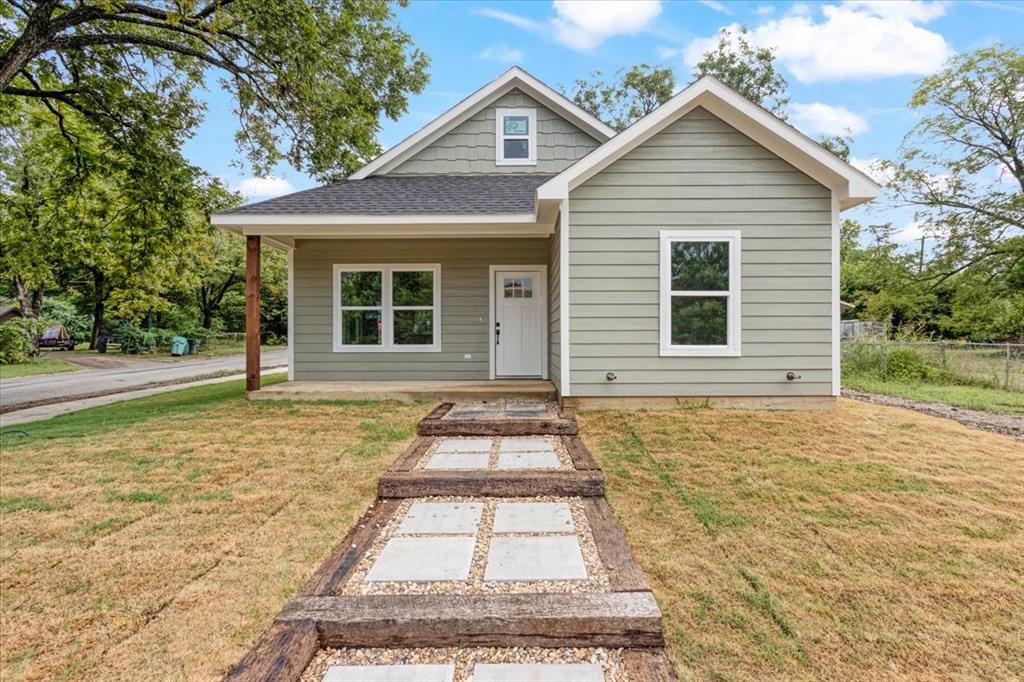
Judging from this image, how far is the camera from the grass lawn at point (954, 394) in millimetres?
7926

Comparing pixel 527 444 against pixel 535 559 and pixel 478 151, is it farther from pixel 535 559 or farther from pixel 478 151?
pixel 478 151

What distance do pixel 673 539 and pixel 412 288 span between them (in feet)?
22.4

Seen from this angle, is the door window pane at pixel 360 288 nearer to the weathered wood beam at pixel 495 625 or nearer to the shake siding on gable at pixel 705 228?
the shake siding on gable at pixel 705 228

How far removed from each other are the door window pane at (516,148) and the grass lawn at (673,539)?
638 centimetres

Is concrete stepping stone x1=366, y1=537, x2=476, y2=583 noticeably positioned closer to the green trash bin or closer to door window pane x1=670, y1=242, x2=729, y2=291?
door window pane x1=670, y1=242, x2=729, y2=291

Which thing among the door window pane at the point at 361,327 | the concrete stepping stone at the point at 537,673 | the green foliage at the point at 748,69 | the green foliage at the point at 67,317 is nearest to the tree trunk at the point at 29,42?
the door window pane at the point at 361,327

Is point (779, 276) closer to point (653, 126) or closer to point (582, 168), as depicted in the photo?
point (653, 126)

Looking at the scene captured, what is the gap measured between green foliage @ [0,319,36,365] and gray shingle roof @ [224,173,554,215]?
55.0 ft

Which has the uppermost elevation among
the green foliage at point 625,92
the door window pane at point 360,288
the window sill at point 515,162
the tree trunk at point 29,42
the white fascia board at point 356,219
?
the green foliage at point 625,92

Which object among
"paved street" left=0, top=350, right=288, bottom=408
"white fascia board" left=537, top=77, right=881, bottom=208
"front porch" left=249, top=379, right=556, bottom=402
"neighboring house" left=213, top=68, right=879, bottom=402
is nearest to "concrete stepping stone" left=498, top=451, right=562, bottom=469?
"neighboring house" left=213, top=68, right=879, bottom=402

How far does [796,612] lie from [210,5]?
11.9 m

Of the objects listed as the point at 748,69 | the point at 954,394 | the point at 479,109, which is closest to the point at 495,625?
the point at 479,109

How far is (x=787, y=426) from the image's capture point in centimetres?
567

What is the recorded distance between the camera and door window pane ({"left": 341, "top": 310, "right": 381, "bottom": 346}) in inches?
351
